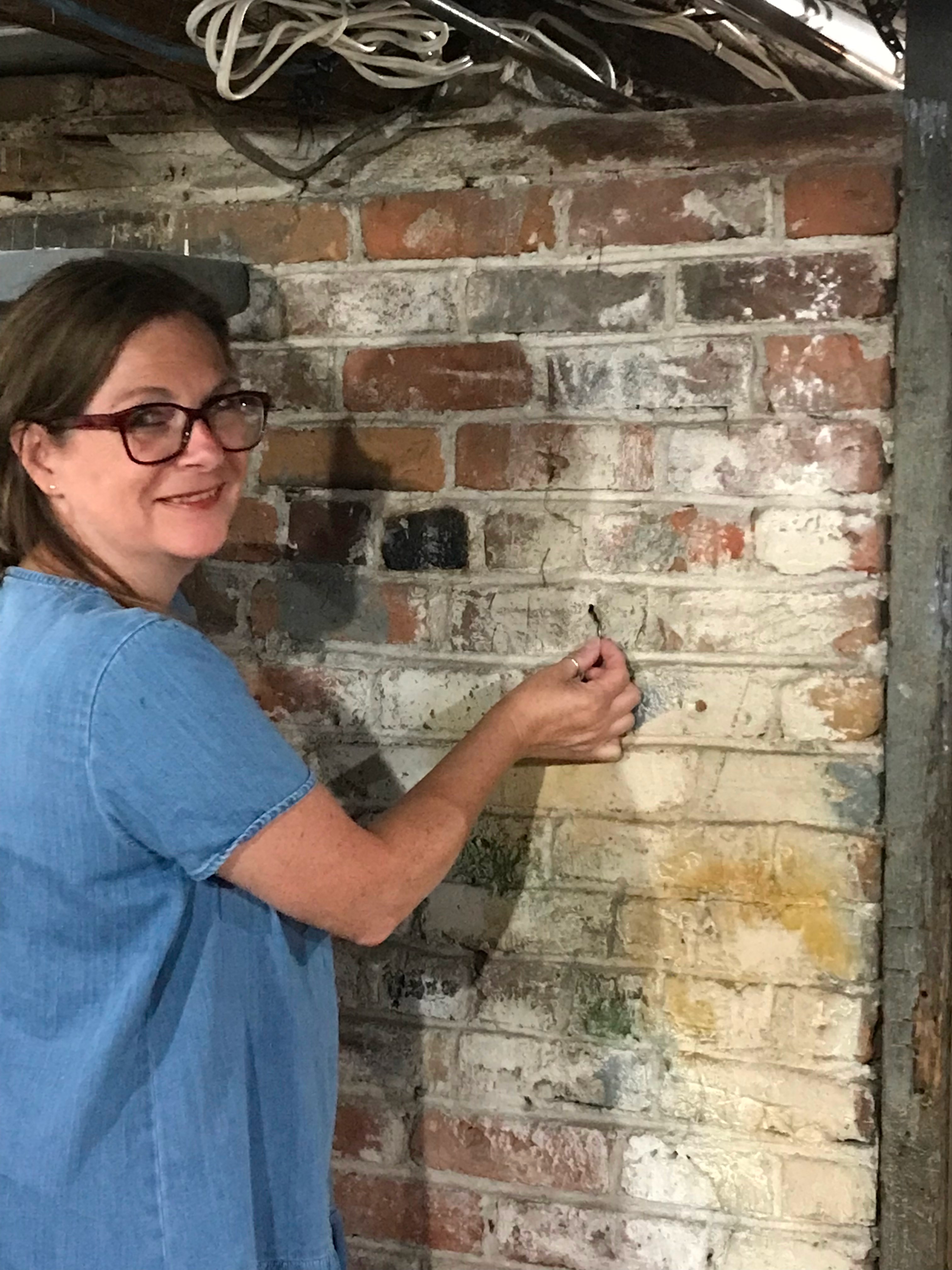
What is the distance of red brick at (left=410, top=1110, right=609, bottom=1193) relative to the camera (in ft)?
4.35

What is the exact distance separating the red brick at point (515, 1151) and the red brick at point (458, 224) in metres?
0.94

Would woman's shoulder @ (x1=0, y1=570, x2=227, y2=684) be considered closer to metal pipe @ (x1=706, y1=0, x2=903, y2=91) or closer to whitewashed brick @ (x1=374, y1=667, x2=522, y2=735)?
whitewashed brick @ (x1=374, y1=667, x2=522, y2=735)

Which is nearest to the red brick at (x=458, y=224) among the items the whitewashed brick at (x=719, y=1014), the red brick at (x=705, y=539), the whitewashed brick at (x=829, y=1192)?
the red brick at (x=705, y=539)

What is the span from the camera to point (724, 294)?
3.87 ft

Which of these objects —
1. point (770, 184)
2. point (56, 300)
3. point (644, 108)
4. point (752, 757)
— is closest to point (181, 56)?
point (56, 300)

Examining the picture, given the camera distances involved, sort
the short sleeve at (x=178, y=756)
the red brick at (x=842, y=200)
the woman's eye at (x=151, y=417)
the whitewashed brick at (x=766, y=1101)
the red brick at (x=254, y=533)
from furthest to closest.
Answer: the red brick at (x=254, y=533), the whitewashed brick at (x=766, y=1101), the red brick at (x=842, y=200), the woman's eye at (x=151, y=417), the short sleeve at (x=178, y=756)

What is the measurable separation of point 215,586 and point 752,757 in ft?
2.06

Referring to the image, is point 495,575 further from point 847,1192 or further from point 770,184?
point 847,1192

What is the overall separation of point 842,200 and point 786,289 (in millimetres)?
92

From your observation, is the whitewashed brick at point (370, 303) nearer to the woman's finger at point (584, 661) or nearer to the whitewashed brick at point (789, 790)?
the woman's finger at point (584, 661)

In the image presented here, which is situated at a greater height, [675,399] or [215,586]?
[675,399]

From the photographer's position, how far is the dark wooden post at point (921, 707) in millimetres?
1108

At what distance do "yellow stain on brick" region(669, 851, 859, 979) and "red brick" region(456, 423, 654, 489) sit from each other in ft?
1.30

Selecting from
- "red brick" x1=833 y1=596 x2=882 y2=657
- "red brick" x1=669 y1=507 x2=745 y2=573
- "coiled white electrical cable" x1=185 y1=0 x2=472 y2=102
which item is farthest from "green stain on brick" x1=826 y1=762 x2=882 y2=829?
"coiled white electrical cable" x1=185 y1=0 x2=472 y2=102
